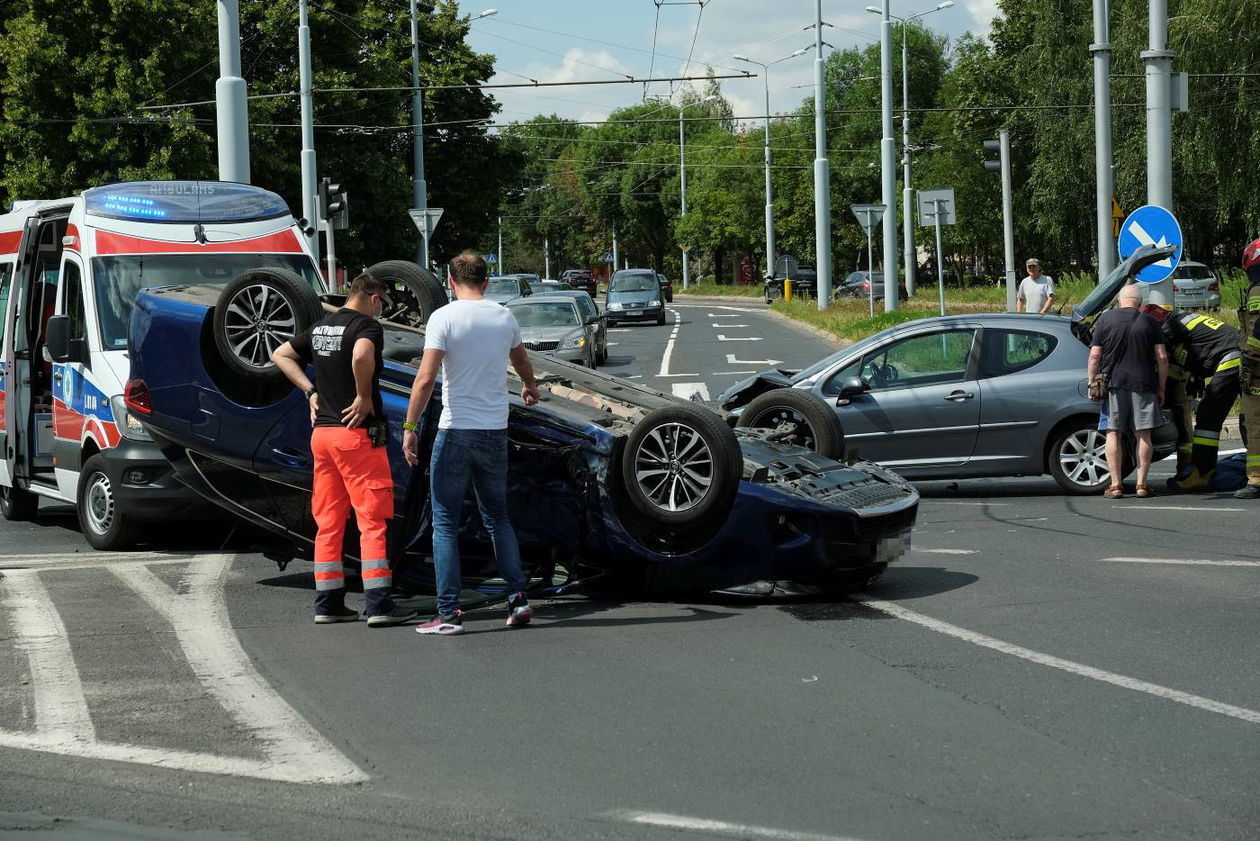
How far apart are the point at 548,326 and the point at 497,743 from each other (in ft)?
76.5

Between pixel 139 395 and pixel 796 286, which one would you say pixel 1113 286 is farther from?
pixel 796 286

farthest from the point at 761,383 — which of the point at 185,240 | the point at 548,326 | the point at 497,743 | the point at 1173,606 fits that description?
the point at 548,326

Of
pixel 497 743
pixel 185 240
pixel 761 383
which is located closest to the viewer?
pixel 497 743

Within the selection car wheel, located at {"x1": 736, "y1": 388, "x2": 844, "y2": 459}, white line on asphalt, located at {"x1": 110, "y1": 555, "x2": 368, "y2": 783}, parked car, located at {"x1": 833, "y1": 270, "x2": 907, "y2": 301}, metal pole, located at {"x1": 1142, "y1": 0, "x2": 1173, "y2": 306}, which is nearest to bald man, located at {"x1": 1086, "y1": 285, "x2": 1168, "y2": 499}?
car wheel, located at {"x1": 736, "y1": 388, "x2": 844, "y2": 459}

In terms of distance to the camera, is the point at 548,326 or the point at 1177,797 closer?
the point at 1177,797

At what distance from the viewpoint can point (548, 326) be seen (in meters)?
28.8

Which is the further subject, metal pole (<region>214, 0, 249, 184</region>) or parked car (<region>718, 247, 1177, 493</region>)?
metal pole (<region>214, 0, 249, 184</region>)

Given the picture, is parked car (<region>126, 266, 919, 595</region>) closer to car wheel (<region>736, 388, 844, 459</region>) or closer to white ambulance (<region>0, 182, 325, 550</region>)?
car wheel (<region>736, 388, 844, 459</region>)

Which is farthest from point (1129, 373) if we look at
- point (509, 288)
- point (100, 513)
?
point (509, 288)

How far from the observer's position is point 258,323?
8805 mm

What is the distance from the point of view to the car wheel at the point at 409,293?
384 inches

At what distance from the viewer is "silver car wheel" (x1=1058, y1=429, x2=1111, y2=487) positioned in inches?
504

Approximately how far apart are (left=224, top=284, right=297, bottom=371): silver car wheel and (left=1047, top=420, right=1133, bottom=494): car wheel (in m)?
6.73

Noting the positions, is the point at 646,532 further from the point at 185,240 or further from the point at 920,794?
the point at 185,240
